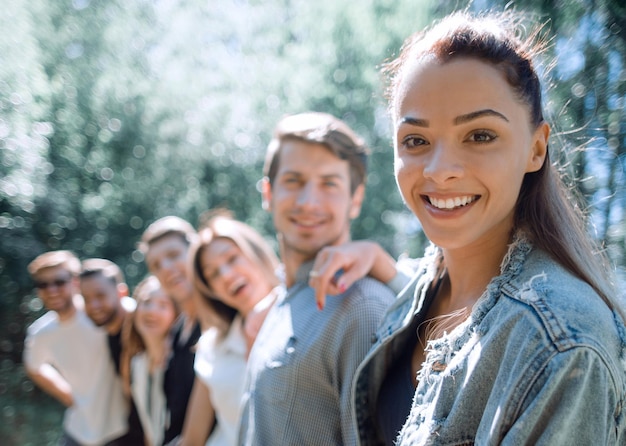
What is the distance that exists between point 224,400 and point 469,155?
1.68m

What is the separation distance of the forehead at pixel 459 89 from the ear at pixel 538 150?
0.09 metres

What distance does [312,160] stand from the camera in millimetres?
1977

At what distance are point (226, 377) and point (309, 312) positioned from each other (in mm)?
848

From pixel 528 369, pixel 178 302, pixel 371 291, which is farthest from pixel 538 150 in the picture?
pixel 178 302

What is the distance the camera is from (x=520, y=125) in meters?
1.16

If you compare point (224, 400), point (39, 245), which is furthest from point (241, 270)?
point (39, 245)

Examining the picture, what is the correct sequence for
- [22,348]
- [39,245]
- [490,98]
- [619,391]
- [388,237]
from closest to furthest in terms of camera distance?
[619,391], [490,98], [39,245], [22,348], [388,237]

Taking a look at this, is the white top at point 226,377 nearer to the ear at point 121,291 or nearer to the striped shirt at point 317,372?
the striped shirt at point 317,372

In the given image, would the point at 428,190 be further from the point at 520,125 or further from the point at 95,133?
the point at 95,133

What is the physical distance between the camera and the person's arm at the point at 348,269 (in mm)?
1634

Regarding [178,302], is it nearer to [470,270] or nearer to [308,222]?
[308,222]

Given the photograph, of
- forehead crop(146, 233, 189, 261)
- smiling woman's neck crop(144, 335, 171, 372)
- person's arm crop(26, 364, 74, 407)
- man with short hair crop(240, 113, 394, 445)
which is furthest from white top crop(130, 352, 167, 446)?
man with short hair crop(240, 113, 394, 445)

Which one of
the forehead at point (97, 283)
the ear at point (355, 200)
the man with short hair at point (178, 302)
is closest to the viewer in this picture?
the ear at point (355, 200)

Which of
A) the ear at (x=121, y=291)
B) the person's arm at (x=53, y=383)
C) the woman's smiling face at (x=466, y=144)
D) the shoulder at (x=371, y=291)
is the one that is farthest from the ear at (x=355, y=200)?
the person's arm at (x=53, y=383)
